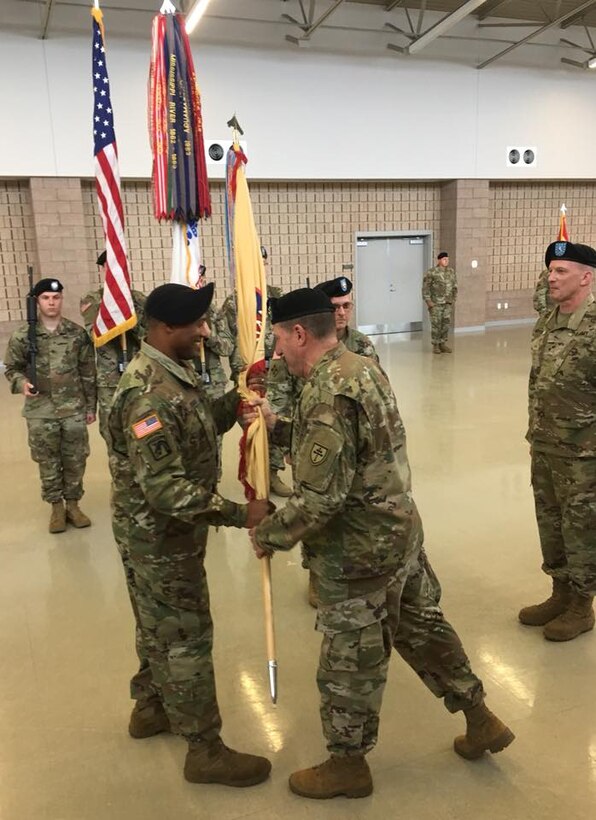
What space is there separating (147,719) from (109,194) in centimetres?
280

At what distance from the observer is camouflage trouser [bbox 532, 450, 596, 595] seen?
9.11 ft

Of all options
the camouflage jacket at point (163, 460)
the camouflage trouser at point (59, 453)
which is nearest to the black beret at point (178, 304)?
the camouflage jacket at point (163, 460)

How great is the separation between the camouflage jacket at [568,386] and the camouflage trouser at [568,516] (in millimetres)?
74

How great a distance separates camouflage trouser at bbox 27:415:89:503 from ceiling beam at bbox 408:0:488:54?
29.0 ft

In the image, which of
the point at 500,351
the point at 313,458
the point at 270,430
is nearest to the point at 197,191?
the point at 270,430

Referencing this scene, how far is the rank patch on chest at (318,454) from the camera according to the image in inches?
69.5

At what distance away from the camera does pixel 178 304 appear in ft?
6.40

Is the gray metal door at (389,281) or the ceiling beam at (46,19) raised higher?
the ceiling beam at (46,19)

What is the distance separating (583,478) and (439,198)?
38.3ft

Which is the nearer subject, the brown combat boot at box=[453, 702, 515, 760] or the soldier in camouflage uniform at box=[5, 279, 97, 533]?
the brown combat boot at box=[453, 702, 515, 760]

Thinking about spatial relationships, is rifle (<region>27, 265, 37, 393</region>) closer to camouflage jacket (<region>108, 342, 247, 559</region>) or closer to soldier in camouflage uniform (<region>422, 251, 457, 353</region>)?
camouflage jacket (<region>108, 342, 247, 559</region>)

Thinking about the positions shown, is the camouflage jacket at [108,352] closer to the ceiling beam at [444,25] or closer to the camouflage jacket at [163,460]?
the camouflage jacket at [163,460]

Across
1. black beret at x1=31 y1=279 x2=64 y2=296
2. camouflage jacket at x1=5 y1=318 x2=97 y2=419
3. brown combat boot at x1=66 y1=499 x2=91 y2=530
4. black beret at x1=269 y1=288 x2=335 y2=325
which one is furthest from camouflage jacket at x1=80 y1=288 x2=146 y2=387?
black beret at x1=269 y1=288 x2=335 y2=325

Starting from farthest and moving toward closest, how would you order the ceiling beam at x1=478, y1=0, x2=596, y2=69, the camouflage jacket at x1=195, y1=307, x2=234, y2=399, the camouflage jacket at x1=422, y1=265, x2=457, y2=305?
the camouflage jacket at x1=422, y1=265, x2=457, y2=305 < the ceiling beam at x1=478, y1=0, x2=596, y2=69 < the camouflage jacket at x1=195, y1=307, x2=234, y2=399
